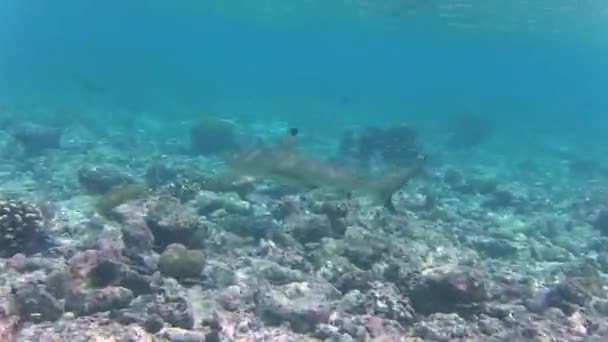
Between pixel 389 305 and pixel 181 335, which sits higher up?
pixel 181 335

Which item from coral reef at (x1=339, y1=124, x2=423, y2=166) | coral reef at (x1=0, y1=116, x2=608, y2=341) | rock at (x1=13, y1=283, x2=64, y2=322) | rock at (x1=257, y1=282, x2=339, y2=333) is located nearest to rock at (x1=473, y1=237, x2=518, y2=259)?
coral reef at (x1=0, y1=116, x2=608, y2=341)

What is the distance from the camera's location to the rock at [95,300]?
25.0ft

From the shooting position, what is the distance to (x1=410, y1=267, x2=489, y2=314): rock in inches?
352

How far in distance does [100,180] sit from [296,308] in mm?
8567

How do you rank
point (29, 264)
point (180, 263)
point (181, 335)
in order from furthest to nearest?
point (180, 263) → point (29, 264) → point (181, 335)

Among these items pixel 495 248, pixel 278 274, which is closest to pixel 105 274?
pixel 278 274

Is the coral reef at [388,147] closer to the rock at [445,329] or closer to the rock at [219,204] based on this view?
the rock at [219,204]

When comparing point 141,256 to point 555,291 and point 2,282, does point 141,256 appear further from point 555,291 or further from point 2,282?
point 555,291

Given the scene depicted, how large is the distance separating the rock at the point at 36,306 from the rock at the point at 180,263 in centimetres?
200

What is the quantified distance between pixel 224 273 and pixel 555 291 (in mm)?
5506

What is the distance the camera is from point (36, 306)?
7.38 m

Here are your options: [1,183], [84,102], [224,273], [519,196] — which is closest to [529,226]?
[519,196]

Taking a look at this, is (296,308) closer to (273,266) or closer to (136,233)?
(273,266)

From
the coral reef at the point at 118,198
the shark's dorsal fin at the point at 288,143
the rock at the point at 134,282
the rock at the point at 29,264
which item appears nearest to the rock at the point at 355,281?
the rock at the point at 134,282
